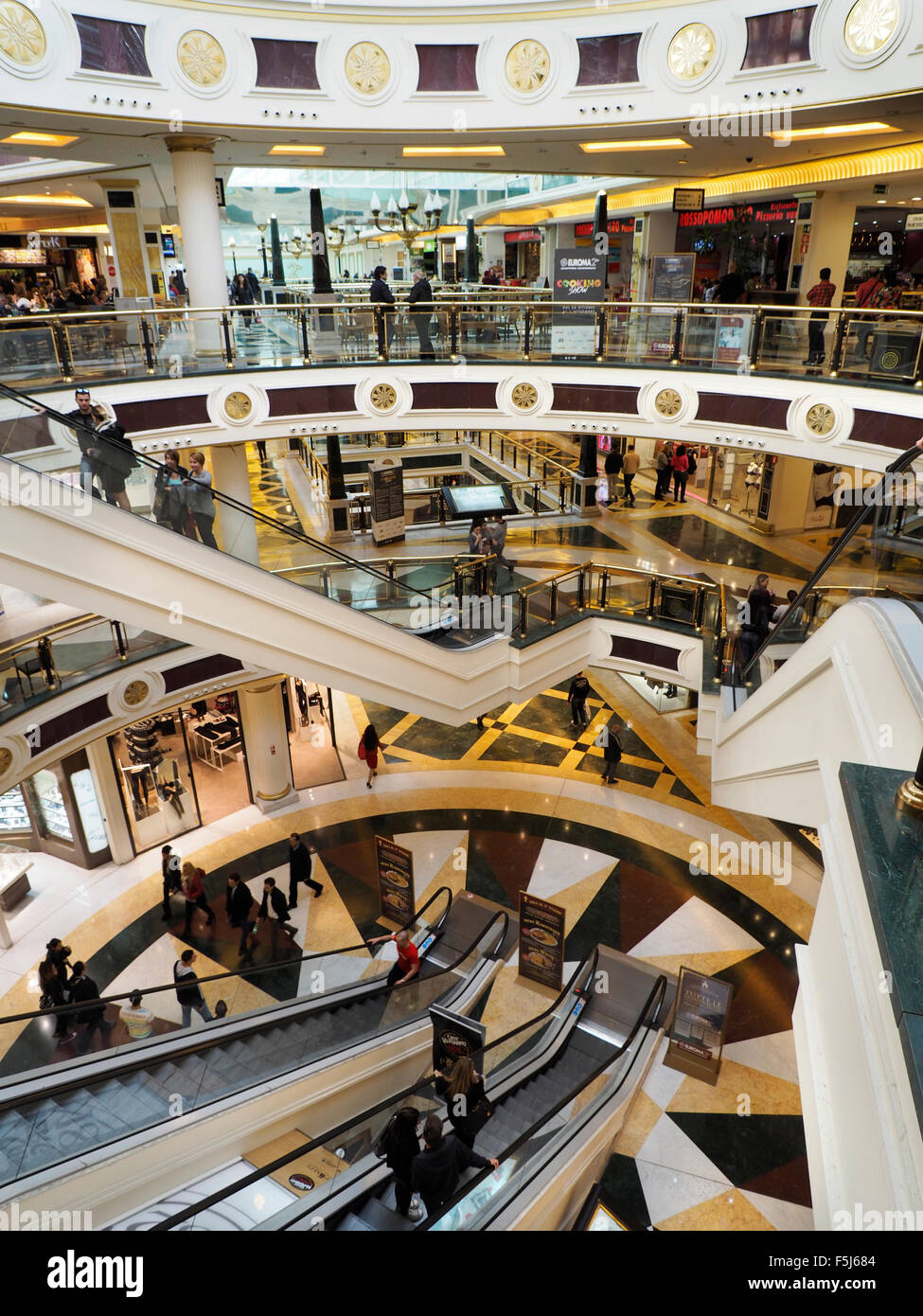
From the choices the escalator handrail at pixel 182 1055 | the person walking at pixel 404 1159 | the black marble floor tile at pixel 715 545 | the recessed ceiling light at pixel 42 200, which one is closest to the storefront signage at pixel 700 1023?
the escalator handrail at pixel 182 1055

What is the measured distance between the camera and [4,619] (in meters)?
9.62

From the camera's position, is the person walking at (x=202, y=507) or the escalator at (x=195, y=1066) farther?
the person walking at (x=202, y=507)

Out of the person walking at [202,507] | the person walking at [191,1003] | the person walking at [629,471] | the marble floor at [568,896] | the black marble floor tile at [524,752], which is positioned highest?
the person walking at [202,507]

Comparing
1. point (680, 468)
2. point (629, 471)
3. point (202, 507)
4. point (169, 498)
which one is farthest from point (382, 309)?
point (680, 468)

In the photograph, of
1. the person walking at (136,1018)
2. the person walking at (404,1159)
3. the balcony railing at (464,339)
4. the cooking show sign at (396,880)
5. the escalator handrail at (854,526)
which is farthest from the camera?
the cooking show sign at (396,880)

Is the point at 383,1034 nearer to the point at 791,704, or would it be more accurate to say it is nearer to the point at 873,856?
the point at 791,704

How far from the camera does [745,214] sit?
16.4m

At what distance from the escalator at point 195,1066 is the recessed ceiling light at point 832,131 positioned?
11111mm

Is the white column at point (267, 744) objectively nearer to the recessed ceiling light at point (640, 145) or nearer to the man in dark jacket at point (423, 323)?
the man in dark jacket at point (423, 323)

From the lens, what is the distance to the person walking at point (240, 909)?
10234 millimetres

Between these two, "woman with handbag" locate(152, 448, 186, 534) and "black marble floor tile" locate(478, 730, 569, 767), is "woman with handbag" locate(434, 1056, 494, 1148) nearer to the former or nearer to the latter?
"woman with handbag" locate(152, 448, 186, 534)

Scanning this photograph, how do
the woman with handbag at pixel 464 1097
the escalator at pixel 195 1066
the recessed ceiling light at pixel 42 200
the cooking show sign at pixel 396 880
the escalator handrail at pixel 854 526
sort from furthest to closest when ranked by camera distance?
the recessed ceiling light at pixel 42 200 → the cooking show sign at pixel 396 880 → the woman with handbag at pixel 464 1097 → the escalator at pixel 195 1066 → the escalator handrail at pixel 854 526

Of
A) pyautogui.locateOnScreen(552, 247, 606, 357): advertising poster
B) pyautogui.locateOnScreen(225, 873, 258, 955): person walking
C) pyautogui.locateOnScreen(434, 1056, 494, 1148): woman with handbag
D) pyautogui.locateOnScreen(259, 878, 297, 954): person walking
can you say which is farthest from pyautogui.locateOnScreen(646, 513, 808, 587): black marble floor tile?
pyautogui.locateOnScreen(434, 1056, 494, 1148): woman with handbag

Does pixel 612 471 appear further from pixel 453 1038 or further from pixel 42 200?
pixel 42 200
